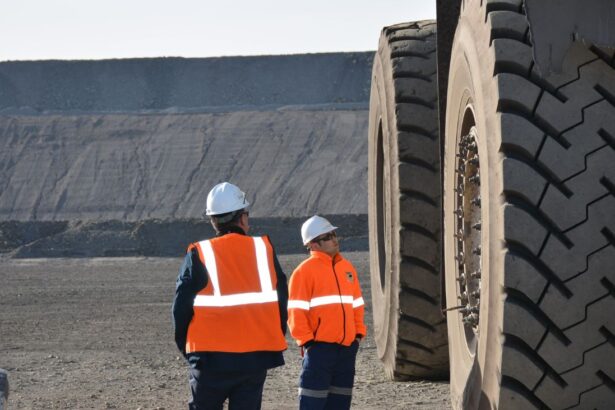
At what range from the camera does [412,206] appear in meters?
7.29

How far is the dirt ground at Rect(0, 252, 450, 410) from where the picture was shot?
26.7 ft

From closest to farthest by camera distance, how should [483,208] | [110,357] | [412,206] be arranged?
[483,208], [412,206], [110,357]

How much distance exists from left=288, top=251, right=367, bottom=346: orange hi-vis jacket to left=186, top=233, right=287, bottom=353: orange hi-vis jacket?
1129mm

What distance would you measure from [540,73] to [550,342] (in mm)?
864

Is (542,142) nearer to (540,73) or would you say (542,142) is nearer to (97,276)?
(540,73)

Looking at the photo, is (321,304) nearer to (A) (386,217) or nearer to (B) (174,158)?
(A) (386,217)

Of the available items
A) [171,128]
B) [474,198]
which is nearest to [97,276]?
[474,198]

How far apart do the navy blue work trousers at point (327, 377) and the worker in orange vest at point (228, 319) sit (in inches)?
43.1

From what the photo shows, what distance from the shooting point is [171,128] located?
59.6 m

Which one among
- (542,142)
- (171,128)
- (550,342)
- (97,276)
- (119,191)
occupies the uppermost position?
(171,128)

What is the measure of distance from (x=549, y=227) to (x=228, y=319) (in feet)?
5.83

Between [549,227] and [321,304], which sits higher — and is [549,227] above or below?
below

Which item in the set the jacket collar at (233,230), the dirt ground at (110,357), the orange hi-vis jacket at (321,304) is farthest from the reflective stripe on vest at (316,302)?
the jacket collar at (233,230)

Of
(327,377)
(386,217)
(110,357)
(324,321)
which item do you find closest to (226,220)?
(324,321)
